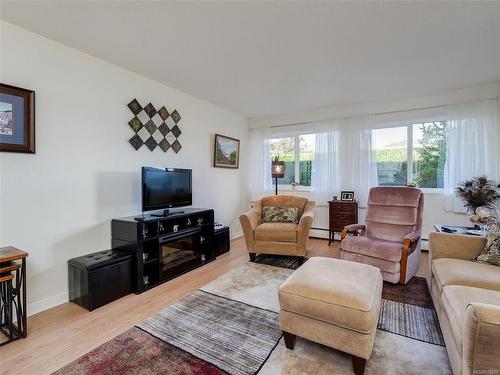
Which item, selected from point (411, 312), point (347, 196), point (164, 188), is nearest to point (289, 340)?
point (411, 312)

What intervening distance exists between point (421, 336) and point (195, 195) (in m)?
3.17

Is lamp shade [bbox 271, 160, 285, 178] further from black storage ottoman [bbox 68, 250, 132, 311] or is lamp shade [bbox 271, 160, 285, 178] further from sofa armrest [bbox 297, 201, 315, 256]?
black storage ottoman [bbox 68, 250, 132, 311]

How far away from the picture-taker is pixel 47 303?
2.27m

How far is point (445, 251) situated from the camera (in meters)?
2.25

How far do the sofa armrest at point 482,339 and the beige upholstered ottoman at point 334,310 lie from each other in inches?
17.2

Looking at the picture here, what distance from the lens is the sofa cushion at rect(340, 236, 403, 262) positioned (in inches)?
103

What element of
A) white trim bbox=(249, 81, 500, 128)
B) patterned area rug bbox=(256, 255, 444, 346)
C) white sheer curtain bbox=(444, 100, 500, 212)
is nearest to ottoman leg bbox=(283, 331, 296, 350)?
patterned area rug bbox=(256, 255, 444, 346)

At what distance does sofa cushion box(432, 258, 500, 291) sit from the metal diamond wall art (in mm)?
3247

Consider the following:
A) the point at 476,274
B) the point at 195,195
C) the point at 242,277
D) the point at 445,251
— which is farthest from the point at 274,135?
the point at 476,274

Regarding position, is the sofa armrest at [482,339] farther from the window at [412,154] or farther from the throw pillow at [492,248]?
the window at [412,154]

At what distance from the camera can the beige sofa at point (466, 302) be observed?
104cm

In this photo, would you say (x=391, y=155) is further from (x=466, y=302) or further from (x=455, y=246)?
(x=466, y=302)

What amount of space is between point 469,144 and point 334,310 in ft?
11.5

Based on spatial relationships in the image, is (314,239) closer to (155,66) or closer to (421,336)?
(421,336)
